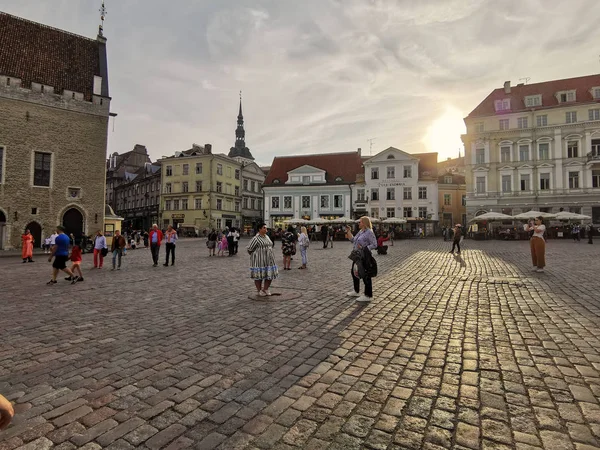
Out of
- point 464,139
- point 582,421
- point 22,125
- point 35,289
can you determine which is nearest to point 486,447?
point 582,421

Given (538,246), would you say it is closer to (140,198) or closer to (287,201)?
(287,201)

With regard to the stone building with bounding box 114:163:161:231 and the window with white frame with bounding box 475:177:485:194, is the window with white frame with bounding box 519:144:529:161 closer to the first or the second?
the window with white frame with bounding box 475:177:485:194

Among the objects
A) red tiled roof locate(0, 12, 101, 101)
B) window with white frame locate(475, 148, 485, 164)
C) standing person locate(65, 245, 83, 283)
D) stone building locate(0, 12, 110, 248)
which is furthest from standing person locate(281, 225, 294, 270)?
window with white frame locate(475, 148, 485, 164)

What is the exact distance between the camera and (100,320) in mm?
5773

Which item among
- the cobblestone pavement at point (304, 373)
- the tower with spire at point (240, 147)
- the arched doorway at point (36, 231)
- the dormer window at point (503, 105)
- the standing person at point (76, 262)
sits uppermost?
the tower with spire at point (240, 147)

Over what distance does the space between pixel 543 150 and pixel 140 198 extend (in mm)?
65268

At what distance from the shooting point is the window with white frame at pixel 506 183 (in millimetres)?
42062

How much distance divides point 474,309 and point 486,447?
4406 mm

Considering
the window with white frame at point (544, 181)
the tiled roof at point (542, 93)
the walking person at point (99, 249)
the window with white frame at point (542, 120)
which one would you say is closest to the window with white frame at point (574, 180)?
the window with white frame at point (544, 181)

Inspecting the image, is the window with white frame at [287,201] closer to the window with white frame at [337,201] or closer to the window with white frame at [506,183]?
the window with white frame at [337,201]

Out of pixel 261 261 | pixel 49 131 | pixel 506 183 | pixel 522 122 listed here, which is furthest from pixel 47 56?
pixel 522 122

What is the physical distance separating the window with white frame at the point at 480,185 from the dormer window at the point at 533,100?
10.7m

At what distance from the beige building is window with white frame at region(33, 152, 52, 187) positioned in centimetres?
4528

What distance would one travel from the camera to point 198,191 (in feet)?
174
